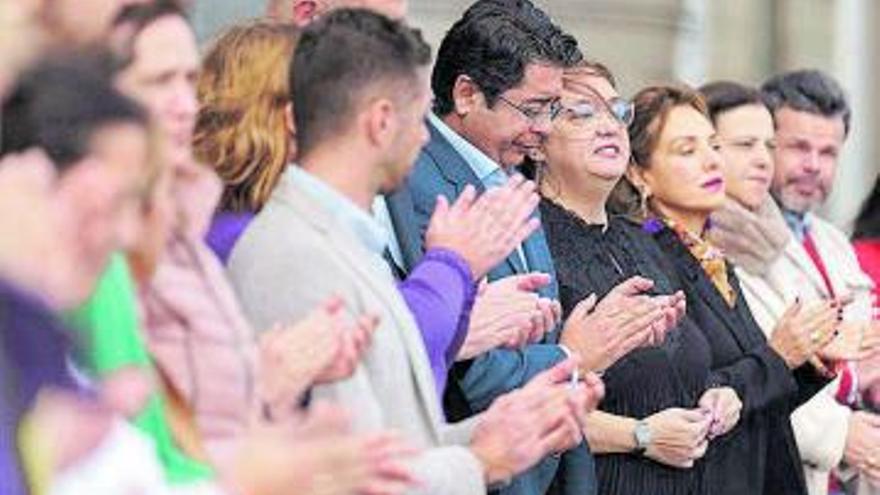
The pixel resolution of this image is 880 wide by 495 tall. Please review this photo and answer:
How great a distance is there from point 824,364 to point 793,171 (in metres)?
0.98

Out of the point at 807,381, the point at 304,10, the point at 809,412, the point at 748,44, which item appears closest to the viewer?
the point at 304,10

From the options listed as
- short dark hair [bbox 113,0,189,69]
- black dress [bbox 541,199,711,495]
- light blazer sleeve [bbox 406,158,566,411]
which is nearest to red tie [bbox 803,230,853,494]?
black dress [bbox 541,199,711,495]

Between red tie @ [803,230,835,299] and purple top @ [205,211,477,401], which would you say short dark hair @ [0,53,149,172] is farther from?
red tie @ [803,230,835,299]

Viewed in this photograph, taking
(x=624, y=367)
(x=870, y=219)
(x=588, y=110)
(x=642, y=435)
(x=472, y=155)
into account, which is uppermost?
(x=472, y=155)

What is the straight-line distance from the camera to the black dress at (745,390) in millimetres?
6719

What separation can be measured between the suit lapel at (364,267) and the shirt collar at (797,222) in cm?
346

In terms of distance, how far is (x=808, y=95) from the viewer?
8359 mm

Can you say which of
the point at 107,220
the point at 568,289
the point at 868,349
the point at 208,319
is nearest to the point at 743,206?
the point at 868,349

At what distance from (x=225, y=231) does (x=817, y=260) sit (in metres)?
3.39

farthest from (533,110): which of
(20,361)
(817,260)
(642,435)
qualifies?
(20,361)

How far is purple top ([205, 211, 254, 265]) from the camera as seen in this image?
4.67 meters

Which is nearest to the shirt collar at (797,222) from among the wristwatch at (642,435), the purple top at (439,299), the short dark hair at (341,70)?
the wristwatch at (642,435)

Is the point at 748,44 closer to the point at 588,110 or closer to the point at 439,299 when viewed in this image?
the point at 588,110

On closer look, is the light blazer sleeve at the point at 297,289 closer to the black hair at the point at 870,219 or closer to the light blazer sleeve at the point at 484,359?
the light blazer sleeve at the point at 484,359
